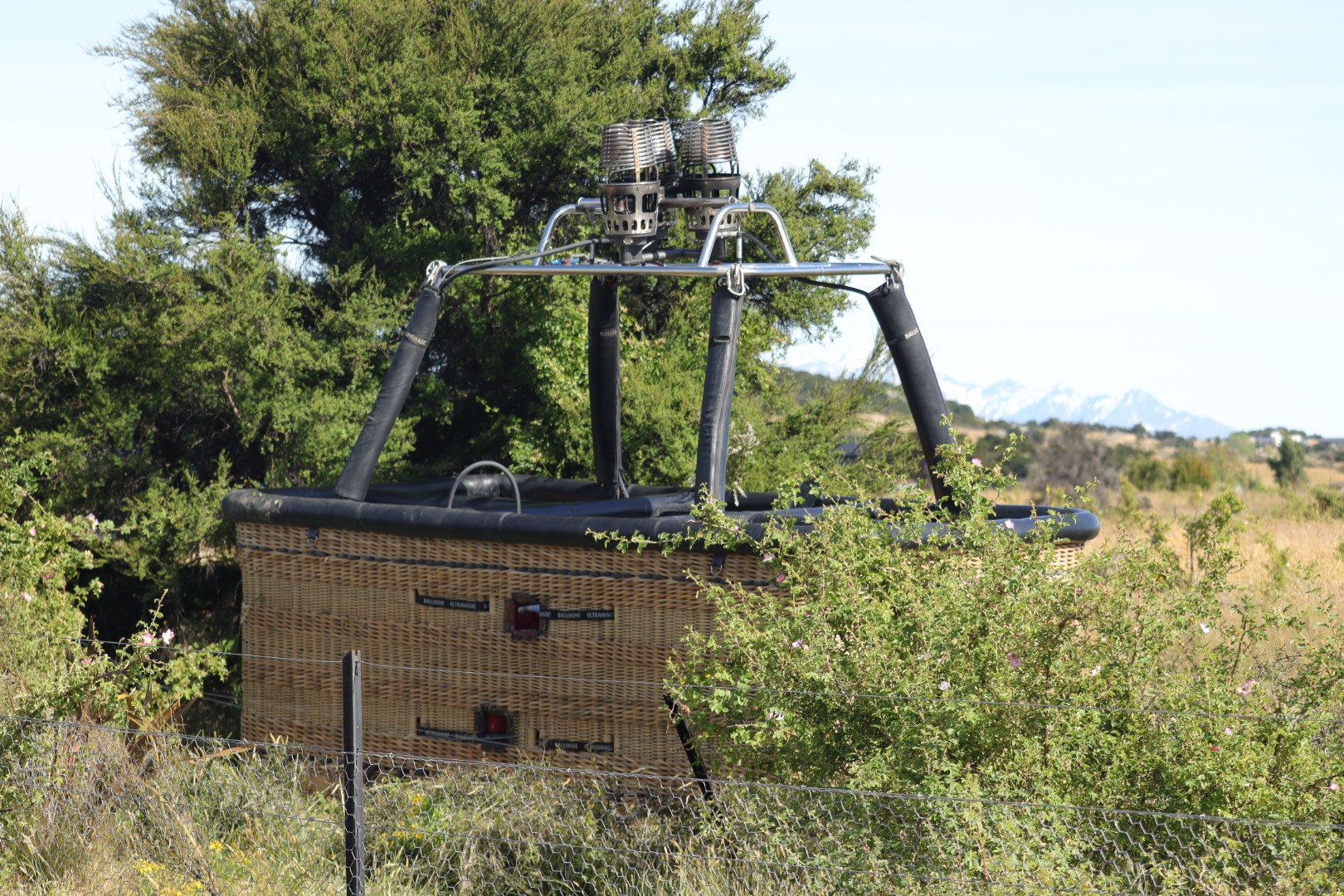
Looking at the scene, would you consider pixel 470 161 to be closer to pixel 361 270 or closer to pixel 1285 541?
pixel 361 270

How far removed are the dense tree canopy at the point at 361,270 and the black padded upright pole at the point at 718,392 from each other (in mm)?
3916

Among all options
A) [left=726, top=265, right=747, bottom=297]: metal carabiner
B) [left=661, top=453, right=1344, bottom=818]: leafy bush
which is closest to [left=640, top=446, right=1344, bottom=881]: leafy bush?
[left=661, top=453, right=1344, bottom=818]: leafy bush

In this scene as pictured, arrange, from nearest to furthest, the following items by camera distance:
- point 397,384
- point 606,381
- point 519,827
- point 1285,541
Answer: point 519,827 < point 397,384 < point 606,381 < point 1285,541

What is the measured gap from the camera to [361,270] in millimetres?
11070

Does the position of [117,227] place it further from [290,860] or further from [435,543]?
[290,860]

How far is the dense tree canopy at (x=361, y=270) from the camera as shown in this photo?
Answer: 33.3 feet

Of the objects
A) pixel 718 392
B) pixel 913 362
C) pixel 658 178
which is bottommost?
pixel 718 392

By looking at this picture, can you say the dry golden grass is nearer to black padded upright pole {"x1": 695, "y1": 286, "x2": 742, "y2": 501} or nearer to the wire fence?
the wire fence

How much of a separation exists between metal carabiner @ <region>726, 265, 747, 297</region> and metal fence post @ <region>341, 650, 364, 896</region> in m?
2.58

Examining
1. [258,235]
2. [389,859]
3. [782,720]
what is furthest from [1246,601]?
[258,235]

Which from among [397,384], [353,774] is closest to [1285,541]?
[397,384]

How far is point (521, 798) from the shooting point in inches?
203

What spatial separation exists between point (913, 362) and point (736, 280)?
969mm

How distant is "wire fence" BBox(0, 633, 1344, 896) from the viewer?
13.2 feet
